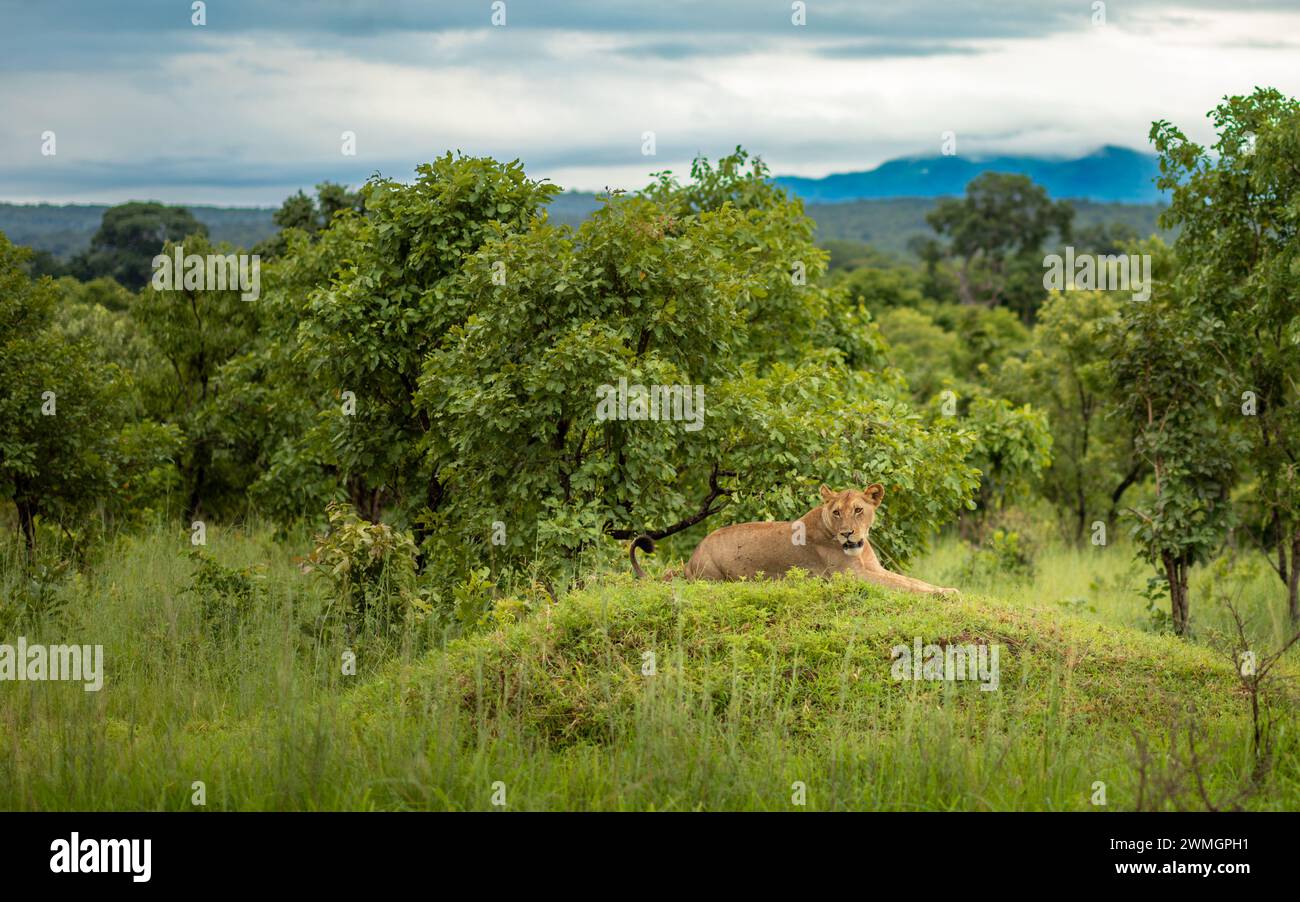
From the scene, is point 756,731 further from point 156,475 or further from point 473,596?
point 156,475

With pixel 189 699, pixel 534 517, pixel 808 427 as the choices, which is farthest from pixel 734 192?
pixel 189 699

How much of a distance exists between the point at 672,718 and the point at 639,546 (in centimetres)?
392

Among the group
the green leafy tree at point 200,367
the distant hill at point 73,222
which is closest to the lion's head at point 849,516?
the green leafy tree at point 200,367

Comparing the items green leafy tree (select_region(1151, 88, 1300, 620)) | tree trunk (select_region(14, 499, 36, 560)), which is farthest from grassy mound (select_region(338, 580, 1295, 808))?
tree trunk (select_region(14, 499, 36, 560))

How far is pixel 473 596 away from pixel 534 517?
4.18ft

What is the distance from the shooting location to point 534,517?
1187cm

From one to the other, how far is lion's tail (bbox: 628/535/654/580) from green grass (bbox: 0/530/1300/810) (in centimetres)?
63

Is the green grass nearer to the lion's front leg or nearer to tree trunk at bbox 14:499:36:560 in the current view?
the lion's front leg

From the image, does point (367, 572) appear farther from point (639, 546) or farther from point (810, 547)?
point (810, 547)

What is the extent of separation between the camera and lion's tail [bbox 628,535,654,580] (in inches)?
423

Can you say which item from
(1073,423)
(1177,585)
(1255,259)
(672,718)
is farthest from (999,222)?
(672,718)

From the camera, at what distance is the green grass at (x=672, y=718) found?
7.09 metres

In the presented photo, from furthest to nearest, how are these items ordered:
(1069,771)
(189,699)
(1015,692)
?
(189,699)
(1015,692)
(1069,771)

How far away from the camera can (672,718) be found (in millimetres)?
7445
